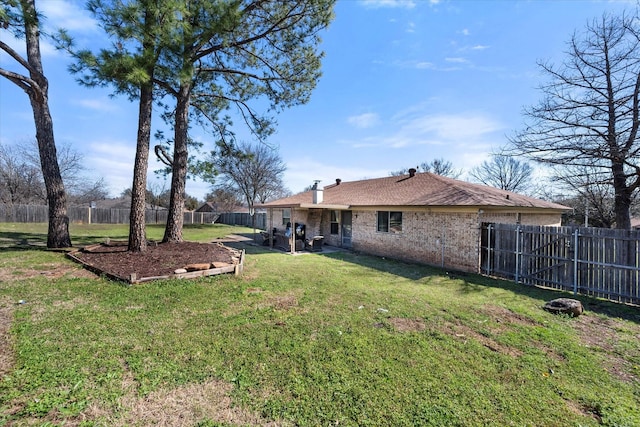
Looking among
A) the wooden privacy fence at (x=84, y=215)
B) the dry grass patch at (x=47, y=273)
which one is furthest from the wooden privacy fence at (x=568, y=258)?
the wooden privacy fence at (x=84, y=215)

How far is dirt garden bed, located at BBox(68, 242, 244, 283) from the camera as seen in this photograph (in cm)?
671

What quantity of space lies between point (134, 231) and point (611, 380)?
34.9 ft

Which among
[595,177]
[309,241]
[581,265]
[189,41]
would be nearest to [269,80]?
[189,41]

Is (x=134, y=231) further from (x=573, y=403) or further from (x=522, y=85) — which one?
(x=522, y=85)

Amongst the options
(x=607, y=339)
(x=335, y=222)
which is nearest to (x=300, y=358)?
(x=607, y=339)

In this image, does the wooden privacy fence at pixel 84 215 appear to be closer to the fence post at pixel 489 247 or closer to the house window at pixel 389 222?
Answer: the house window at pixel 389 222

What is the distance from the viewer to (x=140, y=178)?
8508 mm

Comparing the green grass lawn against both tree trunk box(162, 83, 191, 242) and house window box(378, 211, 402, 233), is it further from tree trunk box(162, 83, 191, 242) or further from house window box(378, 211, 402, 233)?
house window box(378, 211, 402, 233)

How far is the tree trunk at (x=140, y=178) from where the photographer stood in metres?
8.51

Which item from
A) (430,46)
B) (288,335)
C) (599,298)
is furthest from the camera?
(430,46)

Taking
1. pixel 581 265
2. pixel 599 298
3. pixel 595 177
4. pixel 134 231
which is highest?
pixel 595 177

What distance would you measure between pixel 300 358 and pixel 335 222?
39.9 feet

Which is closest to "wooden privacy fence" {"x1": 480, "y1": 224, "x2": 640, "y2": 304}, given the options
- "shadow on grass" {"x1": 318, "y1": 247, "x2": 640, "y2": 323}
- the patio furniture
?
"shadow on grass" {"x1": 318, "y1": 247, "x2": 640, "y2": 323}

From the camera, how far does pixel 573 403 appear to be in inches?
111
